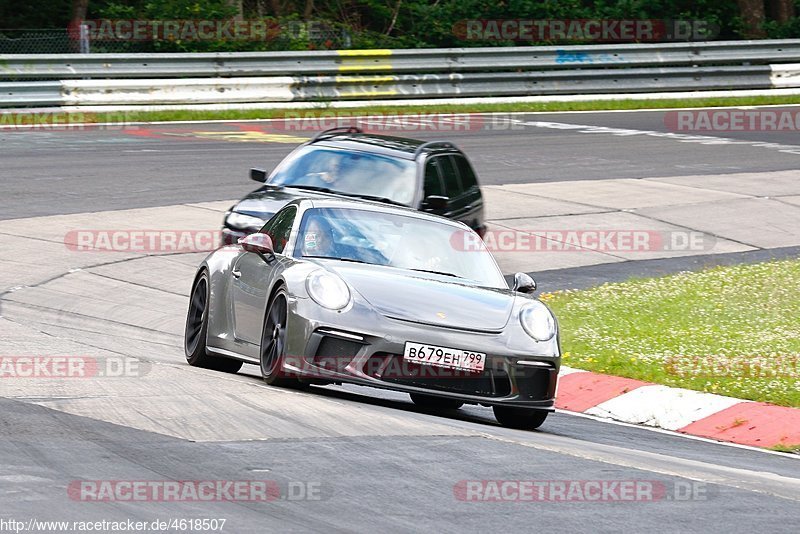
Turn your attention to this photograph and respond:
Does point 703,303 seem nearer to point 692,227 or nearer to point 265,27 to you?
point 692,227

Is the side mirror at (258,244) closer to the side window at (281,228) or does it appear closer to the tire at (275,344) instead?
the side window at (281,228)

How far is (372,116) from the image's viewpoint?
27047mm

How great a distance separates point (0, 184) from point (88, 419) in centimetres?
1164

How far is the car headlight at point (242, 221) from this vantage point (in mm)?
13324

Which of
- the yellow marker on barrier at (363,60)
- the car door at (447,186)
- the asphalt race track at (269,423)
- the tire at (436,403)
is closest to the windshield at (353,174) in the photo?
the car door at (447,186)

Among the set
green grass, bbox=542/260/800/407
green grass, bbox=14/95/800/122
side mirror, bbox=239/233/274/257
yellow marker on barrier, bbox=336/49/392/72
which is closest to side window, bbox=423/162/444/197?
green grass, bbox=542/260/800/407

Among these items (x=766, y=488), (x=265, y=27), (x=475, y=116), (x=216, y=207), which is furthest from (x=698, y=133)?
(x=766, y=488)

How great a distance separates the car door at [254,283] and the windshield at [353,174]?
11.8 ft

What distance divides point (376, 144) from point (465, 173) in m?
1.25

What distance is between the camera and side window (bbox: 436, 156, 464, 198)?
14.7 metres

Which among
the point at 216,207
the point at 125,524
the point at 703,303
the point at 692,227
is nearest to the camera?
the point at 125,524

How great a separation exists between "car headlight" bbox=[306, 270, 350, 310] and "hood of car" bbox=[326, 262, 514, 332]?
0.30 ft

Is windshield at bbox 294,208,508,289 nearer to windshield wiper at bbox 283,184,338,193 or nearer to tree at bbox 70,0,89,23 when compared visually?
windshield wiper at bbox 283,184,338,193

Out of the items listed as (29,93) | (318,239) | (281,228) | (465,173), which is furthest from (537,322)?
(29,93)
